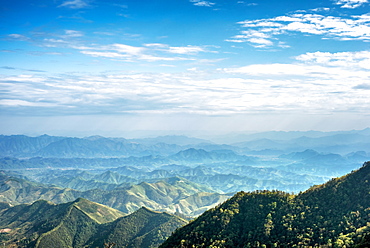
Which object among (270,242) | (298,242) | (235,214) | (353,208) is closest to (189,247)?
(235,214)

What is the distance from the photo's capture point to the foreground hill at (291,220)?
12438cm

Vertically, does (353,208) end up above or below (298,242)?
above

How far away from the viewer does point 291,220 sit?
13938cm

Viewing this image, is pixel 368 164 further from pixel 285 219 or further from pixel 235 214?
pixel 235 214

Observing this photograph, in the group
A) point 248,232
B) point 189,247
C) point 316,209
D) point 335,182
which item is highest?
point 335,182

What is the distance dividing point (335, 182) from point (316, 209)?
22.3 m

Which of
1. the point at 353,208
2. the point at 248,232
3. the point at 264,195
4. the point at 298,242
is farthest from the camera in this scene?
the point at 264,195

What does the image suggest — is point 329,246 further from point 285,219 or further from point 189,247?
point 189,247

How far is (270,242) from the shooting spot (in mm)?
129750

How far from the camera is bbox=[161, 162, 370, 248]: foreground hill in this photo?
124375 mm

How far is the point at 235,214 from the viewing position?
516ft

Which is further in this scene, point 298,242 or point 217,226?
point 217,226

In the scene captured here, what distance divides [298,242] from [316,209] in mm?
24410

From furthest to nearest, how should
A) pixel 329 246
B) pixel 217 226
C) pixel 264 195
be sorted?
pixel 264 195, pixel 217 226, pixel 329 246
